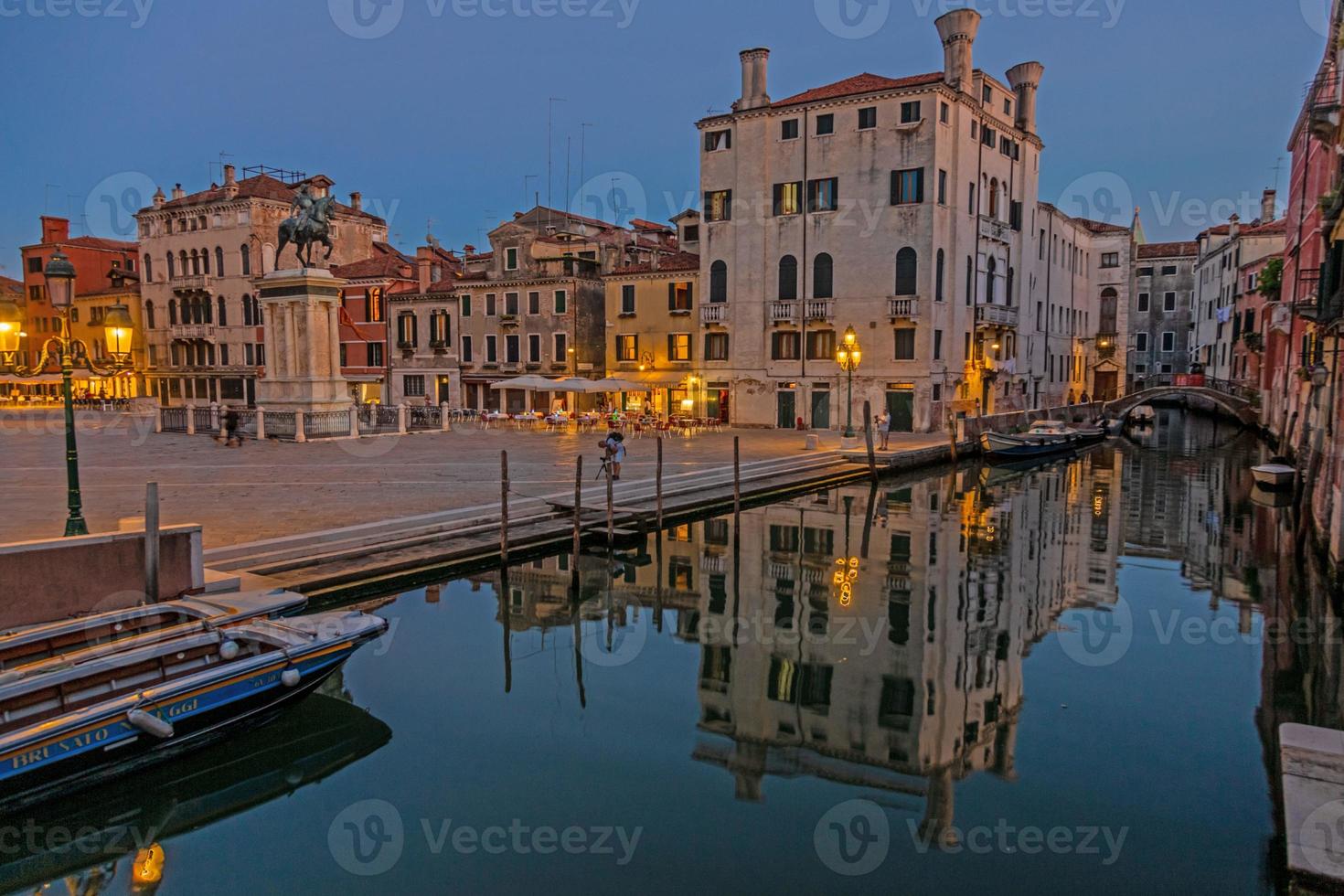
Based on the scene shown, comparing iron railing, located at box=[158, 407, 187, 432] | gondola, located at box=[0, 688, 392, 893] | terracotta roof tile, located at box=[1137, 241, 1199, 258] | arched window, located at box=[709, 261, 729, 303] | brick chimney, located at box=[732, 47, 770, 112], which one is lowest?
gondola, located at box=[0, 688, 392, 893]

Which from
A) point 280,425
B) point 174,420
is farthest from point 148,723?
point 174,420

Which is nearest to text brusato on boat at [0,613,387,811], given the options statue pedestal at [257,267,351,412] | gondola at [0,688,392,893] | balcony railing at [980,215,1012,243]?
gondola at [0,688,392,893]

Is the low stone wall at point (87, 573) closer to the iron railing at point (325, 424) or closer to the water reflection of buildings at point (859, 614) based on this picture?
the water reflection of buildings at point (859, 614)

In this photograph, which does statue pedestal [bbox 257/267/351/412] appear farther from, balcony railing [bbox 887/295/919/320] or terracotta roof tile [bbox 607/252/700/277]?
balcony railing [bbox 887/295/919/320]

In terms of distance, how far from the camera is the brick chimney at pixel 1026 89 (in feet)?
127

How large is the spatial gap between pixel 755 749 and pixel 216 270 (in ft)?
159

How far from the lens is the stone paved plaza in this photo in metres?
15.2

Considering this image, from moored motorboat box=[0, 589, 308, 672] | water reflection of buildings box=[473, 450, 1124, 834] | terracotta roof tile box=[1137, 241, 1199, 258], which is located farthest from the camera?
terracotta roof tile box=[1137, 241, 1199, 258]

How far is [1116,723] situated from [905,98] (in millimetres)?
27235

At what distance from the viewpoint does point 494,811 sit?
7.57 meters

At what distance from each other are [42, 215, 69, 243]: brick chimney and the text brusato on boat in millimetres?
60123

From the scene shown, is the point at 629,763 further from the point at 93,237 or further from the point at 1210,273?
the point at 93,237

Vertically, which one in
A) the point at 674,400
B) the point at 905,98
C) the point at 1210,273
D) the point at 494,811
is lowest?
the point at 494,811

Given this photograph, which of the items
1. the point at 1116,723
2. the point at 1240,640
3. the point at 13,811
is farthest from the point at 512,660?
the point at 1240,640
